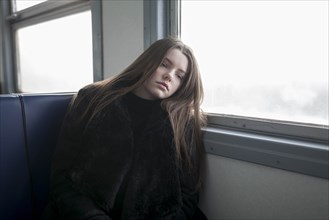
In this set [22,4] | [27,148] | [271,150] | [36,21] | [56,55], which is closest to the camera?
[271,150]

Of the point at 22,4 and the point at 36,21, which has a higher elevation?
the point at 22,4

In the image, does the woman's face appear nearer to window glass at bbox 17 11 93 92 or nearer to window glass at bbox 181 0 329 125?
window glass at bbox 181 0 329 125

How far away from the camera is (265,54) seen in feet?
3.48

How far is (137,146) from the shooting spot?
1.00 m

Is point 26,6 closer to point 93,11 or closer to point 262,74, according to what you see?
point 93,11

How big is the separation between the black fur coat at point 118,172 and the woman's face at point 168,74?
9cm

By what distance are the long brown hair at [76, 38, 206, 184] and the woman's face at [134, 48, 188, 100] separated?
0.02 metres

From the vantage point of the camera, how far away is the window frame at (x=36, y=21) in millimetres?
1601

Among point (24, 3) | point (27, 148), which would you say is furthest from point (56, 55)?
point (27, 148)

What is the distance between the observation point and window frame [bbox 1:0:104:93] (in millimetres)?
1601

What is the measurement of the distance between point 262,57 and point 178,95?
→ 0.33 metres

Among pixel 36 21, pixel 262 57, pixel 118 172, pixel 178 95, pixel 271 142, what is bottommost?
pixel 118 172

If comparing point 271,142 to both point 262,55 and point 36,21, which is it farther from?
point 36,21

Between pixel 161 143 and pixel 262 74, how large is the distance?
449mm
